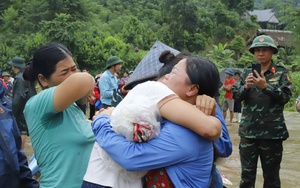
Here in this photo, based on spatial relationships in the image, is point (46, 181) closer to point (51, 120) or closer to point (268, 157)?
point (51, 120)

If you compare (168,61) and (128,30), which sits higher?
(168,61)

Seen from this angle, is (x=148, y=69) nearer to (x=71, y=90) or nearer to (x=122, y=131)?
(x=71, y=90)

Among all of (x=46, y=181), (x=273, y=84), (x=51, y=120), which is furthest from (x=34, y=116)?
(x=273, y=84)

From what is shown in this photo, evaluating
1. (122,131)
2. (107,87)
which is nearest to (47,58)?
(122,131)

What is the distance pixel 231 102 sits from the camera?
10797 mm

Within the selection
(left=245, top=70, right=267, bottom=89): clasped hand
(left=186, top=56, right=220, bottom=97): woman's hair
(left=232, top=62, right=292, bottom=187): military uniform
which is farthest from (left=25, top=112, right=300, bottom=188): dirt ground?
(left=186, top=56, right=220, bottom=97): woman's hair

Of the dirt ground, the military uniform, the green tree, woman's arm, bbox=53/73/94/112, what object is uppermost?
woman's arm, bbox=53/73/94/112

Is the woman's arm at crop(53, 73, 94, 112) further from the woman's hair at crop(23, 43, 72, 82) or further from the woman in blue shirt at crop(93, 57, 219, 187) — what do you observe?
the woman in blue shirt at crop(93, 57, 219, 187)

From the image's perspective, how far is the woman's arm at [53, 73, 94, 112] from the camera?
1.77m

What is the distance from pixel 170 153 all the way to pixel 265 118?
273cm

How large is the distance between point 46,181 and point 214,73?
1053mm

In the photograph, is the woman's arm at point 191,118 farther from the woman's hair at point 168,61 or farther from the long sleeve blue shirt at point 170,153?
the woman's hair at point 168,61

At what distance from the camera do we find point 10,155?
1.98 meters

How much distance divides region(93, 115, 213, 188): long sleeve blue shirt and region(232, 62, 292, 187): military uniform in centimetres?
253
